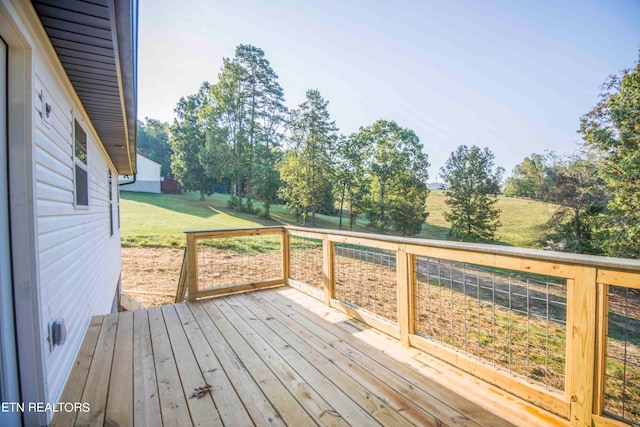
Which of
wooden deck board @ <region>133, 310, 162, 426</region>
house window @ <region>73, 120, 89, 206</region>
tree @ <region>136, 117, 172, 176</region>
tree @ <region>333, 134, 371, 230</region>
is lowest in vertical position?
wooden deck board @ <region>133, 310, 162, 426</region>

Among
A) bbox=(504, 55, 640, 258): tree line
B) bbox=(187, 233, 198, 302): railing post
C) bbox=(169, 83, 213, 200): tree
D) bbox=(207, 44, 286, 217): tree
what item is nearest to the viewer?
bbox=(187, 233, 198, 302): railing post

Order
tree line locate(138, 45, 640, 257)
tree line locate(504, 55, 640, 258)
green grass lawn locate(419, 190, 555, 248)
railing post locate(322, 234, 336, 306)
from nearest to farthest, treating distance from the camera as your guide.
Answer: railing post locate(322, 234, 336, 306) → tree line locate(504, 55, 640, 258) → green grass lawn locate(419, 190, 555, 248) → tree line locate(138, 45, 640, 257)

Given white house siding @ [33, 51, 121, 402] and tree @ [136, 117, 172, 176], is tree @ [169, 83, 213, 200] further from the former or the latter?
white house siding @ [33, 51, 121, 402]

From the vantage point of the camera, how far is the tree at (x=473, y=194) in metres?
18.7

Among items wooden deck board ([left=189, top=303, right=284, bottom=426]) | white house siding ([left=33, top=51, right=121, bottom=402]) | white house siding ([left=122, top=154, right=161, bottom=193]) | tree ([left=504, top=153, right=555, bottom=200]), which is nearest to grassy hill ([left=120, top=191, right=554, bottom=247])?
white house siding ([left=122, top=154, right=161, bottom=193])

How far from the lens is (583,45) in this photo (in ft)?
36.0

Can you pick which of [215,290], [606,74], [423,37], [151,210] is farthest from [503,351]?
[151,210]

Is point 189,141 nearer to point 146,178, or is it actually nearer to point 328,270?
point 146,178

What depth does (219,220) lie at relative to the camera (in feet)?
51.8

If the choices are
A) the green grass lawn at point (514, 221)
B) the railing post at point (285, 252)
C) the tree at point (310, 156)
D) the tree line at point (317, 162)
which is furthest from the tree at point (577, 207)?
the railing post at point (285, 252)

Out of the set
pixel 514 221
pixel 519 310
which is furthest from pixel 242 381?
pixel 514 221

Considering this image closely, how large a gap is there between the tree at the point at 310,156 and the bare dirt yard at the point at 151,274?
32.6 ft

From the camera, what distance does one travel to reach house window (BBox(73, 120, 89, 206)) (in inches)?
119

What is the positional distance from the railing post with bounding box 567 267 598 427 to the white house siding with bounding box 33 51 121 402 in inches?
115
